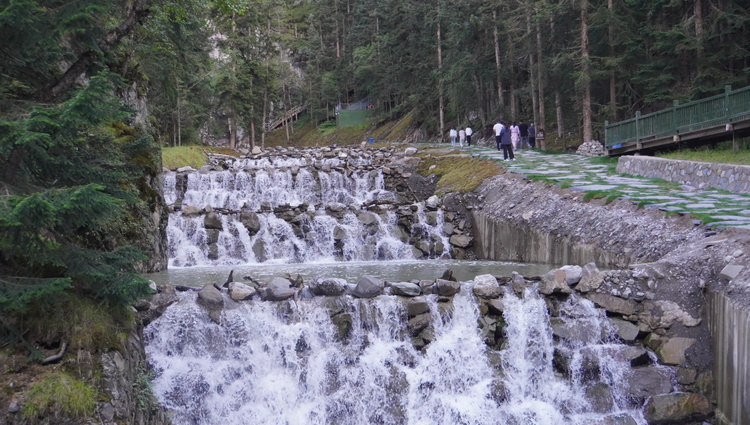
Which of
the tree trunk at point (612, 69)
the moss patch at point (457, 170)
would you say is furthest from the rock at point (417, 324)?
the tree trunk at point (612, 69)

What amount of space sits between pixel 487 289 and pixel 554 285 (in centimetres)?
112

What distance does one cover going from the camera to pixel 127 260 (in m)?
6.82

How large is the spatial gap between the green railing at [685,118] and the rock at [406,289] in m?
12.5

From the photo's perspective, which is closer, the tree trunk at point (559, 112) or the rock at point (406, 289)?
the rock at point (406, 289)

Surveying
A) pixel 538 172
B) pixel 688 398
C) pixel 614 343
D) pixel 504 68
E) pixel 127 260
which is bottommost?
pixel 688 398

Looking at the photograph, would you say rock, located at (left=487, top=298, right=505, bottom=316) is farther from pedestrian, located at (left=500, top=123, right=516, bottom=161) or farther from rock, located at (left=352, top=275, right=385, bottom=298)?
pedestrian, located at (left=500, top=123, right=516, bottom=161)

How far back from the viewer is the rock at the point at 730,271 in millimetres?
8594

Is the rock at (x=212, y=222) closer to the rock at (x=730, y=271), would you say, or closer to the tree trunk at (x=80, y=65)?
the tree trunk at (x=80, y=65)

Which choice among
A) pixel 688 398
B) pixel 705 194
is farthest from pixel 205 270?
pixel 705 194

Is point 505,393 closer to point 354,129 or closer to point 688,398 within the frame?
point 688,398

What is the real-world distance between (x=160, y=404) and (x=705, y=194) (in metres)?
12.1

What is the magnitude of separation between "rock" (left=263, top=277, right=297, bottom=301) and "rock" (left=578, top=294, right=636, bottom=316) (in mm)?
4939

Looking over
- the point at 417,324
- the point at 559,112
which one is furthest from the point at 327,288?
the point at 559,112

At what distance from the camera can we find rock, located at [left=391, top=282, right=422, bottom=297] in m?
9.95
